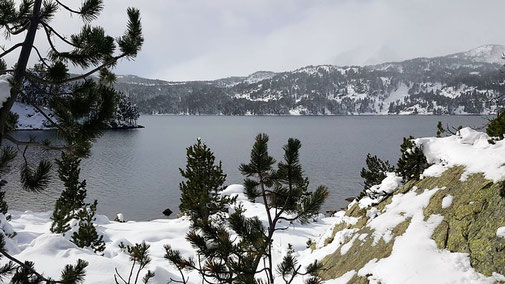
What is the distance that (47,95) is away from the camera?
13.7 feet

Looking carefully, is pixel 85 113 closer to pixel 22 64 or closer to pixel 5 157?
pixel 22 64

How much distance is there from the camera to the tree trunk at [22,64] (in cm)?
373

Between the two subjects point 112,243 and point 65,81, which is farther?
point 112,243

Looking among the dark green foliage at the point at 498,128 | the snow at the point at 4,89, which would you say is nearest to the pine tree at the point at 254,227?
the snow at the point at 4,89

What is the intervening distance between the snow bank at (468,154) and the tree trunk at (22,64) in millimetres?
8000

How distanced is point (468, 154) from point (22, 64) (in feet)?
29.7

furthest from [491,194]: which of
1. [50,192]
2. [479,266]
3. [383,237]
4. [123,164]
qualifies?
[123,164]

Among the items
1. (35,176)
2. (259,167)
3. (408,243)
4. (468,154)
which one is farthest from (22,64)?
(468,154)

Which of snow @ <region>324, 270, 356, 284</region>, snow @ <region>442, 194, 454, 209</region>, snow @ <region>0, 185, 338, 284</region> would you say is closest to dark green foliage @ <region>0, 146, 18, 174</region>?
snow @ <region>0, 185, 338, 284</region>

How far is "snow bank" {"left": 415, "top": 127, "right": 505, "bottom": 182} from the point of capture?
21.0 ft

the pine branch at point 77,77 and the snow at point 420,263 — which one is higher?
the pine branch at point 77,77

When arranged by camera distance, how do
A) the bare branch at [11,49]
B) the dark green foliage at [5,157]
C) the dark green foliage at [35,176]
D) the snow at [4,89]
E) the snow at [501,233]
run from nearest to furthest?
the snow at [4,89]
the bare branch at [11,49]
the dark green foliage at [5,157]
the dark green foliage at [35,176]
the snow at [501,233]

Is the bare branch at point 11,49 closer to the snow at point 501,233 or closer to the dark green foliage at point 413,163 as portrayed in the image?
the snow at point 501,233

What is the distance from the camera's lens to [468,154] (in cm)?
759
